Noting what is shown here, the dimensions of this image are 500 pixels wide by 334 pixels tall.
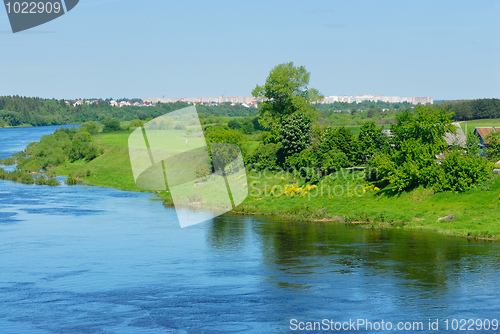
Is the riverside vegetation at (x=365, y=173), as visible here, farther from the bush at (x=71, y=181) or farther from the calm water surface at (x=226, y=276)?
the calm water surface at (x=226, y=276)

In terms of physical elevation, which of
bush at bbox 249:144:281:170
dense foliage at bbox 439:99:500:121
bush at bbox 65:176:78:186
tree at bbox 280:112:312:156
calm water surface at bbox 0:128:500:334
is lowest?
calm water surface at bbox 0:128:500:334

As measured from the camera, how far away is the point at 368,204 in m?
47.8

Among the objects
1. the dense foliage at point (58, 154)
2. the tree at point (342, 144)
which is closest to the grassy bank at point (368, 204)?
the tree at point (342, 144)

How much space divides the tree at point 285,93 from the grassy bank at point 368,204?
13.9 m

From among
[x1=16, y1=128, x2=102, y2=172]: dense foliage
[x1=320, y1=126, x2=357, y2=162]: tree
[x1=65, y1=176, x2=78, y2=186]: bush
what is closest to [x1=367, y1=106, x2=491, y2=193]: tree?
[x1=320, y1=126, x2=357, y2=162]: tree

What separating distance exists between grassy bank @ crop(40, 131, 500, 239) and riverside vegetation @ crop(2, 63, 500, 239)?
0.24 feet

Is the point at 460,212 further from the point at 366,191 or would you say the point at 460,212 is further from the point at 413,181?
the point at 366,191

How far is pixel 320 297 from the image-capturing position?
27531 mm

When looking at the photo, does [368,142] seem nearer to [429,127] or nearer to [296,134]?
[296,134]

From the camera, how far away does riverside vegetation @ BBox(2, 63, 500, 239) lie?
43.5 meters

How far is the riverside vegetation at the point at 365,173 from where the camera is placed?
4350 cm

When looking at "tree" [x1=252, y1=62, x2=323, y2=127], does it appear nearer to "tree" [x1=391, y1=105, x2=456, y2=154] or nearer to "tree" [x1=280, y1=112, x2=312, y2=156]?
"tree" [x1=280, y1=112, x2=312, y2=156]

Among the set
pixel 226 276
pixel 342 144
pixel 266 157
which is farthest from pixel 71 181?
pixel 226 276

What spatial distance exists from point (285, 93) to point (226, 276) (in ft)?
145
